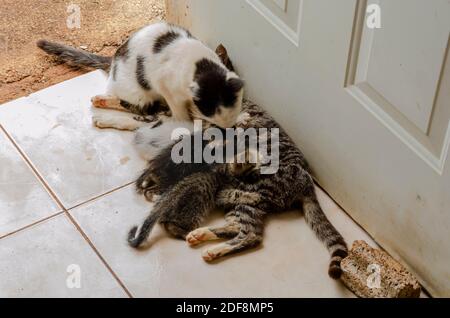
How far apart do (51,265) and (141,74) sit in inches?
27.6

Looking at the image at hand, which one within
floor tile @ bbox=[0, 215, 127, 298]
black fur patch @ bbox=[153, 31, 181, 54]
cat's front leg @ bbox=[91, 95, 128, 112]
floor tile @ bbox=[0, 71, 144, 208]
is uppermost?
black fur patch @ bbox=[153, 31, 181, 54]

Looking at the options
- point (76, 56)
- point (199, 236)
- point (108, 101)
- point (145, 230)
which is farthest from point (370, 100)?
point (76, 56)

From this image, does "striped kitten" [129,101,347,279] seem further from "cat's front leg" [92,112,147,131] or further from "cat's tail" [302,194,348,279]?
"cat's front leg" [92,112,147,131]

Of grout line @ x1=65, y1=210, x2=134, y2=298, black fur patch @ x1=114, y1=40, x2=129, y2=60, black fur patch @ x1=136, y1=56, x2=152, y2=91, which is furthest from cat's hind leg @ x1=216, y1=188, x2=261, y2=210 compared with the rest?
black fur patch @ x1=114, y1=40, x2=129, y2=60

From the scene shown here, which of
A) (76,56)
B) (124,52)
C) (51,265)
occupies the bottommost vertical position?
(51,265)

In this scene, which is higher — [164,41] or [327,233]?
[164,41]

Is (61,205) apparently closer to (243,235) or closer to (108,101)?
(108,101)

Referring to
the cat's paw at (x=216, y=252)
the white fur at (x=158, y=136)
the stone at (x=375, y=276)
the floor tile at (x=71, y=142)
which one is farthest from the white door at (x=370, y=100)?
the floor tile at (x=71, y=142)

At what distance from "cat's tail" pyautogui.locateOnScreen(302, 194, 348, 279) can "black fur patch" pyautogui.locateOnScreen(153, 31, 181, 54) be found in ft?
2.21

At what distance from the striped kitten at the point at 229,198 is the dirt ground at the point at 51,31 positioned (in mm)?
719

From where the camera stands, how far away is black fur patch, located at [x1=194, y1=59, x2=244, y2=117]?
1949 mm

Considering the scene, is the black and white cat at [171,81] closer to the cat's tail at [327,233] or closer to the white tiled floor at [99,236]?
the white tiled floor at [99,236]

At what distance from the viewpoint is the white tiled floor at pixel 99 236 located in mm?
1810

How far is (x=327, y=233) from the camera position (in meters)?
1.90
